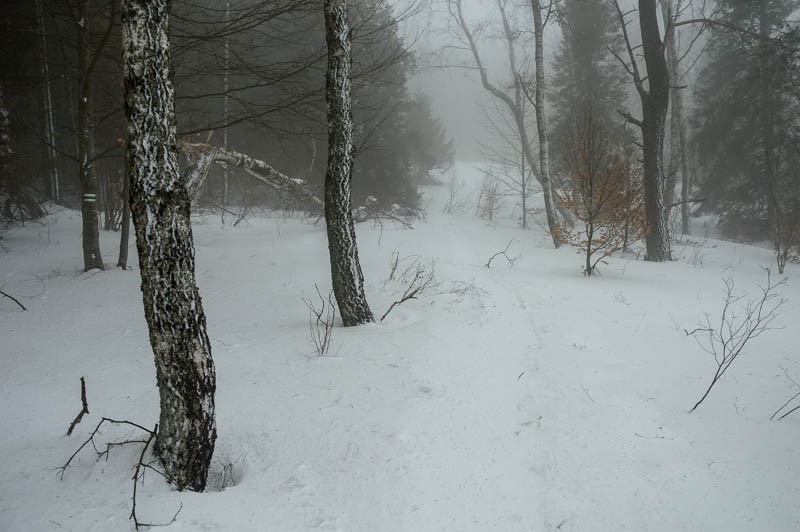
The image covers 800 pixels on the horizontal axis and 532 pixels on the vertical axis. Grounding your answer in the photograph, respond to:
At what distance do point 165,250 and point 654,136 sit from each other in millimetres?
9783

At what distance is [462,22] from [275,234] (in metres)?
11.5

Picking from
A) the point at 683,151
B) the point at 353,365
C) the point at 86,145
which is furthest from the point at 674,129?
the point at 86,145

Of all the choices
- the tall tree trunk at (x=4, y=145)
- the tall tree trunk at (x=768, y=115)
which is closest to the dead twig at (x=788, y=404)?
the tall tree trunk at (x=4, y=145)

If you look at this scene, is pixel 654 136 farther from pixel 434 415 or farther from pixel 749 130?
pixel 749 130

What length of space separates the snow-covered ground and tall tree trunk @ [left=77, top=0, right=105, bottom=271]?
1.53m

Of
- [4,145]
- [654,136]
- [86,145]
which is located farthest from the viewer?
[654,136]

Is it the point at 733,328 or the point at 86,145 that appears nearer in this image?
the point at 733,328

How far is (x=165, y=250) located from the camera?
2.30 m

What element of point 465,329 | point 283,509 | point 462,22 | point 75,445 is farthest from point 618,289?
point 462,22

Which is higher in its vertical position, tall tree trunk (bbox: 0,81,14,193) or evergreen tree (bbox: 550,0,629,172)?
evergreen tree (bbox: 550,0,629,172)

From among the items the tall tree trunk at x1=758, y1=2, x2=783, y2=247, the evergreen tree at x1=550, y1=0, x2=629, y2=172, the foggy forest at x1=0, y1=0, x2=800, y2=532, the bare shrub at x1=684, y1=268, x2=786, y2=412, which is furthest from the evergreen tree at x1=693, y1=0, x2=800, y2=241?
the bare shrub at x1=684, y1=268, x2=786, y2=412

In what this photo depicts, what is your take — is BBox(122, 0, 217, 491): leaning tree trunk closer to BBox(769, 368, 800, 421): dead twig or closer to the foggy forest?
the foggy forest

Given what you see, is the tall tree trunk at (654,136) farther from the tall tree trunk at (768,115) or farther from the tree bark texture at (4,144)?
the tree bark texture at (4,144)

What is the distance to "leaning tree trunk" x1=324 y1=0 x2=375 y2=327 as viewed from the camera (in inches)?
174
